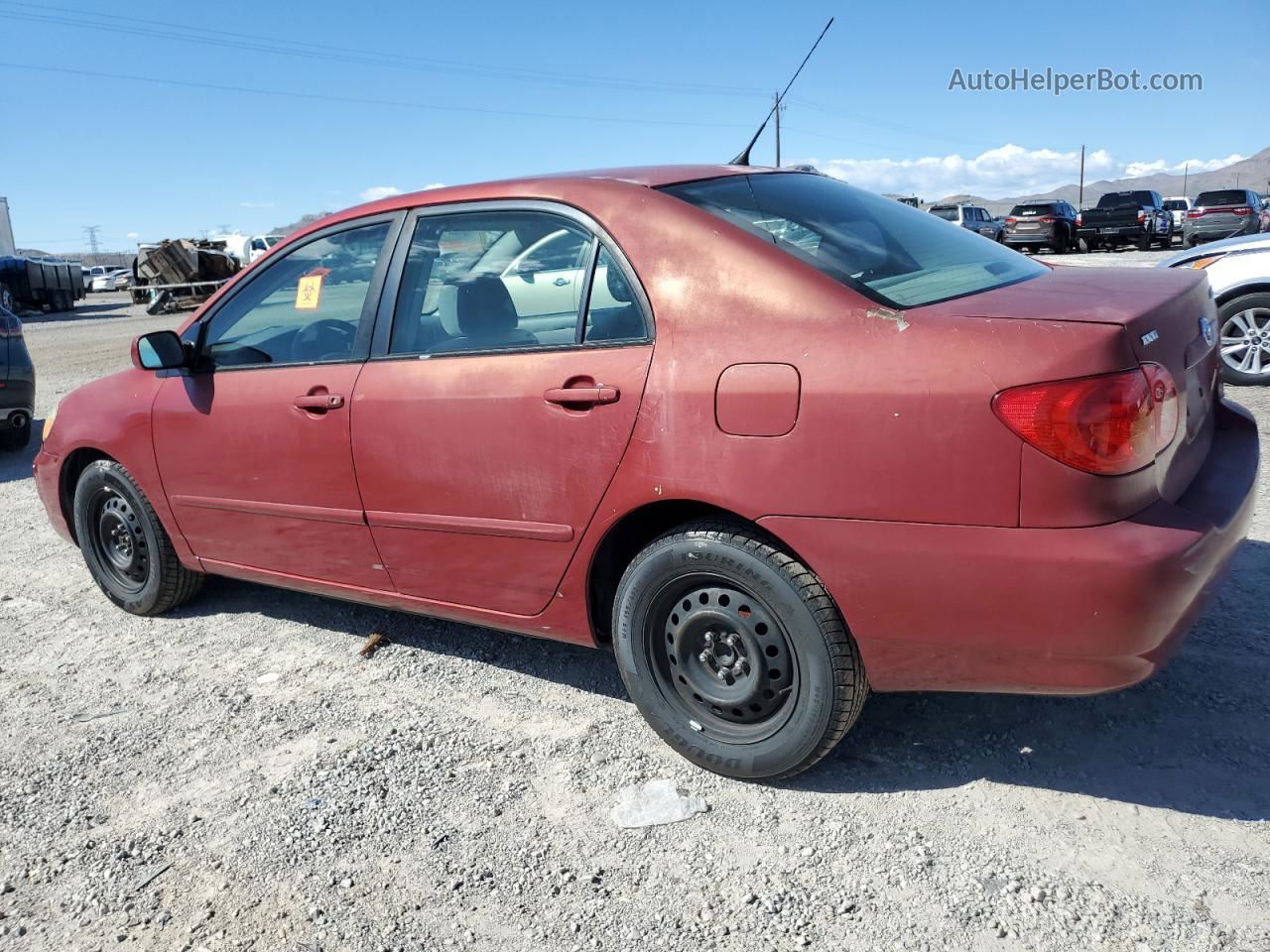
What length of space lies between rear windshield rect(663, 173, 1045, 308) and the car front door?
1231mm

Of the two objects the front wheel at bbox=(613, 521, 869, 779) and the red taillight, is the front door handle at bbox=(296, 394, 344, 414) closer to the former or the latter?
the front wheel at bbox=(613, 521, 869, 779)

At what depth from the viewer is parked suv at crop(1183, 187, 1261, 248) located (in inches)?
1075

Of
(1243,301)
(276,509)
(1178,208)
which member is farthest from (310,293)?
(1178,208)

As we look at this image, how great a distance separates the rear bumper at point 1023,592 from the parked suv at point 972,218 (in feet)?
105

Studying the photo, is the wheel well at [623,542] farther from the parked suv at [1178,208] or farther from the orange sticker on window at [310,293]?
the parked suv at [1178,208]

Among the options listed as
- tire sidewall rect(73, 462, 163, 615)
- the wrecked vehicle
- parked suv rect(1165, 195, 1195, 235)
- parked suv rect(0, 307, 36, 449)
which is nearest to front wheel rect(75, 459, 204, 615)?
tire sidewall rect(73, 462, 163, 615)

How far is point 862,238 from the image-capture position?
2986 millimetres

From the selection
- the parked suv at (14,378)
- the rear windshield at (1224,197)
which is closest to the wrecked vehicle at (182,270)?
the parked suv at (14,378)

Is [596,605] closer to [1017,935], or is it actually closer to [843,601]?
[843,601]

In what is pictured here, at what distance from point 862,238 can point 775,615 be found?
1.15 metres

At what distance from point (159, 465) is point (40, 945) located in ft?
6.91

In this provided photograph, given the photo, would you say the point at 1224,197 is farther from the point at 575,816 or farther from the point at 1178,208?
the point at 575,816

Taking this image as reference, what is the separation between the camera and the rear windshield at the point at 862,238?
2.71 metres

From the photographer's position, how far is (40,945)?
2.38 m
